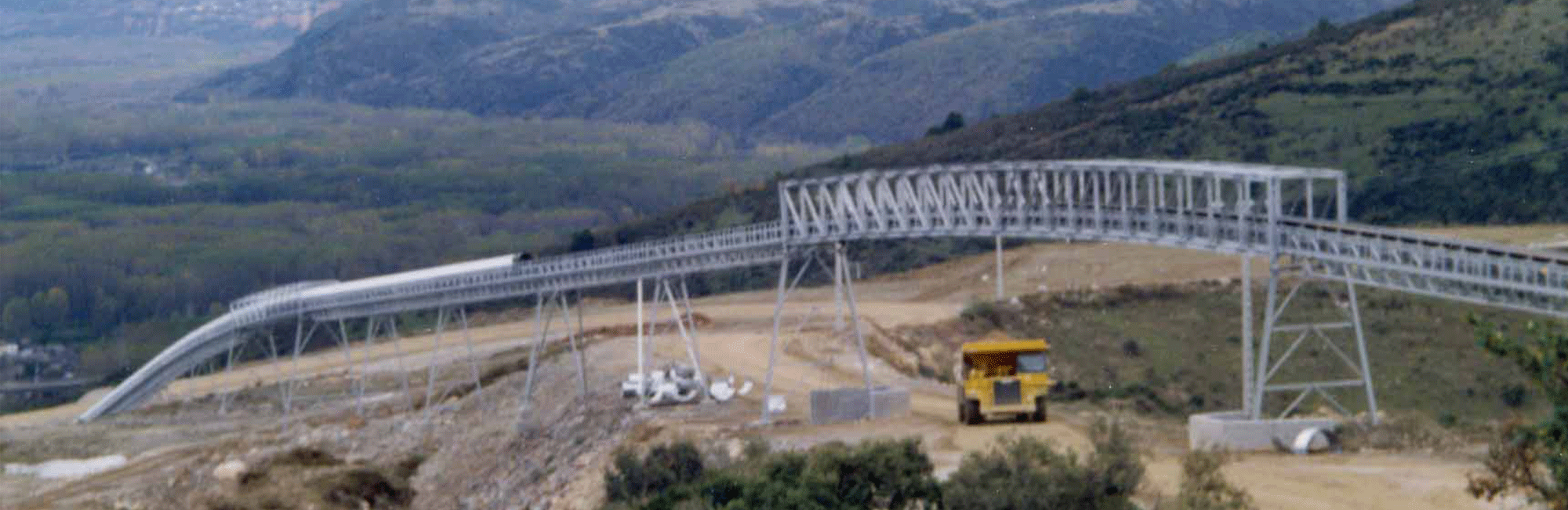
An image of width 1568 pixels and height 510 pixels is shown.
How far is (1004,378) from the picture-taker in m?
53.7

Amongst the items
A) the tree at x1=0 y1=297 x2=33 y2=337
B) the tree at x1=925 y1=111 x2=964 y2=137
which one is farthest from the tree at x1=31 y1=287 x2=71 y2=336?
the tree at x1=925 y1=111 x2=964 y2=137

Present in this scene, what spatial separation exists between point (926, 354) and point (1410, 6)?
5473 cm

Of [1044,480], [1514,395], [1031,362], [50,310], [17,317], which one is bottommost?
[17,317]

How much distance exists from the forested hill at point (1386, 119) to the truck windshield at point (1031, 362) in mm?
36505

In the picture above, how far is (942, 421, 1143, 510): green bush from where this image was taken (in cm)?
3872

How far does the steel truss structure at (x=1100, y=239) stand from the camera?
147 ft

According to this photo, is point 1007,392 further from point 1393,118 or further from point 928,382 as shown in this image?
point 1393,118

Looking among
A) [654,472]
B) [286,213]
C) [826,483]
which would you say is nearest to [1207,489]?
[826,483]

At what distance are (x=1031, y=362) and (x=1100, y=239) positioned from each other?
113 inches

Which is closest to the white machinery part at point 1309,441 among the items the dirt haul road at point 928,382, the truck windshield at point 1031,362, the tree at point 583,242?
the dirt haul road at point 928,382

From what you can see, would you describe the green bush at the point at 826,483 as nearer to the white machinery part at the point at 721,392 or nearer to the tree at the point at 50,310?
the white machinery part at the point at 721,392

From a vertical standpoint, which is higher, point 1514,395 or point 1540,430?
point 1540,430

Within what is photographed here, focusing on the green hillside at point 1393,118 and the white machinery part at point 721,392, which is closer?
the white machinery part at point 721,392

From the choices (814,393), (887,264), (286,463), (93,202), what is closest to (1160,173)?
(814,393)
